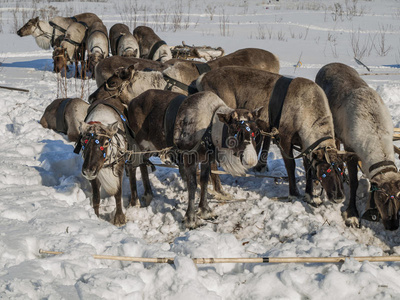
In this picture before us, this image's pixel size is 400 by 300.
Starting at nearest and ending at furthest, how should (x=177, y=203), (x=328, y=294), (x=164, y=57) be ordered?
(x=328, y=294) < (x=177, y=203) < (x=164, y=57)

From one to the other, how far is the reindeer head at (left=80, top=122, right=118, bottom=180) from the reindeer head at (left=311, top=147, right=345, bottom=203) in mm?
2574

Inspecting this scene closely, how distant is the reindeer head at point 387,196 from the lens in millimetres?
5445

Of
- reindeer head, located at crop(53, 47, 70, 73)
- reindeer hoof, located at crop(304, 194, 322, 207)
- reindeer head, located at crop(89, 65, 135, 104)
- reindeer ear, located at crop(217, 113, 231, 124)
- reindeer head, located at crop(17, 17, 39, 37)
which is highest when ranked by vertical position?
reindeer head, located at crop(17, 17, 39, 37)

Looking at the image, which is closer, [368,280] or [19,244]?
[368,280]

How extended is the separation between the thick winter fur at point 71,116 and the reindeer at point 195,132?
2801mm

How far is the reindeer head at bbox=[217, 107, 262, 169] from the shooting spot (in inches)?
213

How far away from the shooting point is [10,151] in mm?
8180

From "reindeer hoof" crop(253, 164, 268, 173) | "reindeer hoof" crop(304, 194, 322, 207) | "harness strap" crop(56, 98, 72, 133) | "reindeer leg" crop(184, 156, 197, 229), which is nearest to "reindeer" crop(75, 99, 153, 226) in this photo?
"reindeer leg" crop(184, 156, 197, 229)

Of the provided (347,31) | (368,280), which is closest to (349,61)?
(347,31)

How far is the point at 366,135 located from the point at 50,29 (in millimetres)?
14306

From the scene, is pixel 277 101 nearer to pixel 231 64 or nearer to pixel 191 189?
pixel 191 189

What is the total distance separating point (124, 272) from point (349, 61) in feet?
47.2

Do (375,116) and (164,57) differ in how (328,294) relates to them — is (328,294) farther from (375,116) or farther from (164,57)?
(164,57)

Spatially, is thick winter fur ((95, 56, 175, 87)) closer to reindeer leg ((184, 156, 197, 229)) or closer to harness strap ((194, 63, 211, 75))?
harness strap ((194, 63, 211, 75))
